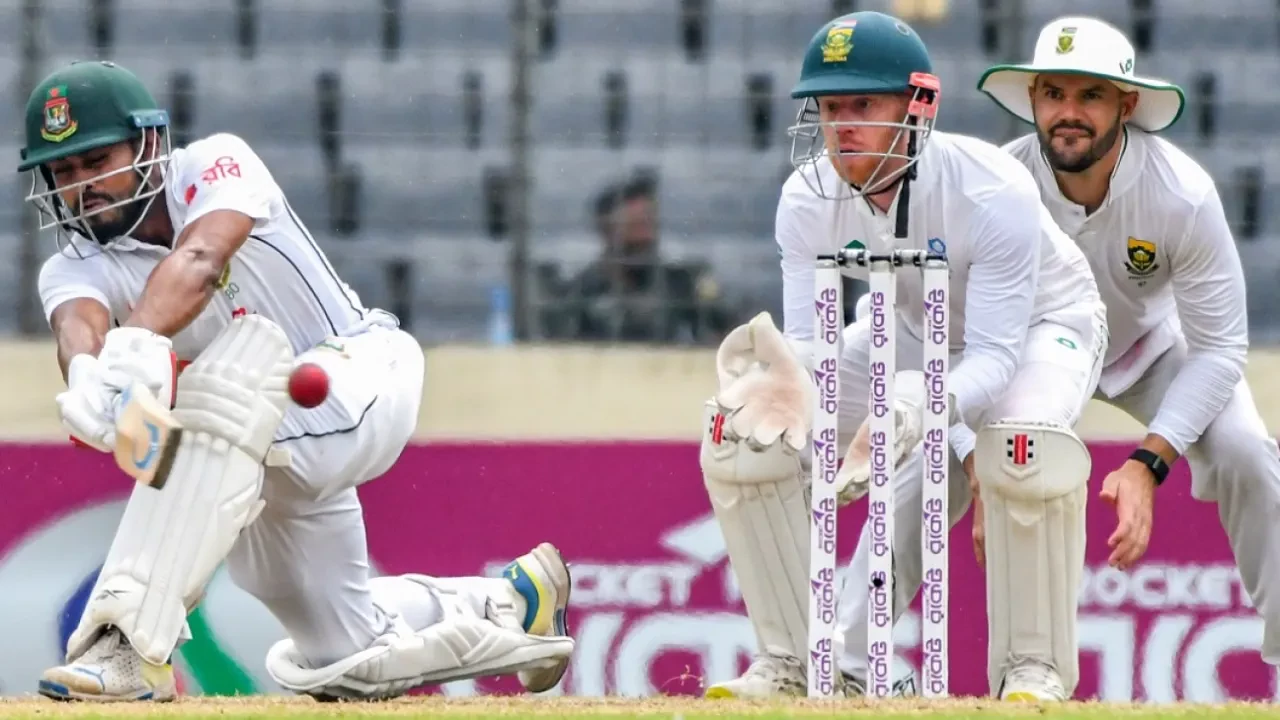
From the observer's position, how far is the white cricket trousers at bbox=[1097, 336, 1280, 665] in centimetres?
514

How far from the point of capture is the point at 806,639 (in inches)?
176

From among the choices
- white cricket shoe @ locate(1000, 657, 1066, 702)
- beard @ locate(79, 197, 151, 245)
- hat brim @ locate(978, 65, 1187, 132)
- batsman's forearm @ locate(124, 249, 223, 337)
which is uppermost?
hat brim @ locate(978, 65, 1187, 132)

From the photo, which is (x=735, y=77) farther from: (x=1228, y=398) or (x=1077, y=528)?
(x=1077, y=528)

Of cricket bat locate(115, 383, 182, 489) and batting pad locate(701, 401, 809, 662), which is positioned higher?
cricket bat locate(115, 383, 182, 489)

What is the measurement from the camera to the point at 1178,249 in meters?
4.97

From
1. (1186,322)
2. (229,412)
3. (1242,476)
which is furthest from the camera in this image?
(1242,476)

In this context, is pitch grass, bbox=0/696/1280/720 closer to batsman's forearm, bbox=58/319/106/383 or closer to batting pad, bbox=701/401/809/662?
batting pad, bbox=701/401/809/662

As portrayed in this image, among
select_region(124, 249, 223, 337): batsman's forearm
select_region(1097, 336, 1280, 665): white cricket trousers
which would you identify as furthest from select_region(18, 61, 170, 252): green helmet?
select_region(1097, 336, 1280, 665): white cricket trousers

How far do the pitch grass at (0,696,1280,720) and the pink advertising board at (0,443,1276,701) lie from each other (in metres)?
1.87

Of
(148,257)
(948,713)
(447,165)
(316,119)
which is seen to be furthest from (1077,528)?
(316,119)

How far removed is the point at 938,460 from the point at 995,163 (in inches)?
30.2

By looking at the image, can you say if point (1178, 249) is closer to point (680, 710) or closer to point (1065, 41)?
point (1065, 41)

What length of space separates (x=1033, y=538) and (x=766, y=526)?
21.2 inches

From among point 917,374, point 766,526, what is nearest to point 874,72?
point 917,374
